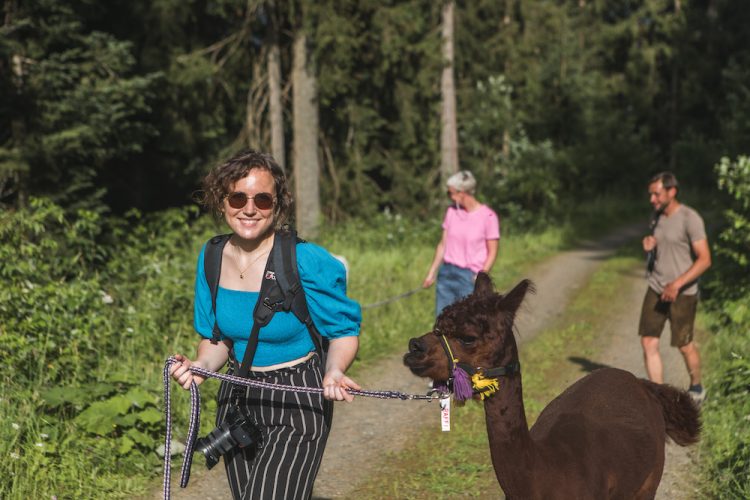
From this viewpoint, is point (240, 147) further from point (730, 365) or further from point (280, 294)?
point (280, 294)

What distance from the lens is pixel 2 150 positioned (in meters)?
11.1

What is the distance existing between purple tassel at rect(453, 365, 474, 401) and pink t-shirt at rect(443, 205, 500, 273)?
472cm

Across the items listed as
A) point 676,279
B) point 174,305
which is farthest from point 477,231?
point 174,305

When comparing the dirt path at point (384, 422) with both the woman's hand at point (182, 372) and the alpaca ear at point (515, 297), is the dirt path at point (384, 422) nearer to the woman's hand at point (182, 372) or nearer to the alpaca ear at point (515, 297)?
the alpaca ear at point (515, 297)

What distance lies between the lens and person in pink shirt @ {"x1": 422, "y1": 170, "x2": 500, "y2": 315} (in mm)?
7645

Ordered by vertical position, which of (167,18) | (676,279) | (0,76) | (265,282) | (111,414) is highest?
(167,18)

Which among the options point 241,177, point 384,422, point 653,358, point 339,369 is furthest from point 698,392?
point 241,177

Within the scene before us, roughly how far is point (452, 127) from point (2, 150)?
13.9 m

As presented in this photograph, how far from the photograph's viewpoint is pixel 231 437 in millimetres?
2980

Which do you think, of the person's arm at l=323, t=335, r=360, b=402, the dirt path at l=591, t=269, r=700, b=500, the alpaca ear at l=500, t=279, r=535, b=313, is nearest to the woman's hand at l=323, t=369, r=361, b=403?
the person's arm at l=323, t=335, r=360, b=402

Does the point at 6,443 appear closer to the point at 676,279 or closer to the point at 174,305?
the point at 174,305

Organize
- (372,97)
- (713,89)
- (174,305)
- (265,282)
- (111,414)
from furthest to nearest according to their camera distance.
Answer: (713,89) < (372,97) < (174,305) < (111,414) < (265,282)

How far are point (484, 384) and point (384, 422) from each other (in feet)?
13.9

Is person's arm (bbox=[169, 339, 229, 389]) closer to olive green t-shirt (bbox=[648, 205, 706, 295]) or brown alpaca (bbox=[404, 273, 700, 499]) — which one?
brown alpaca (bbox=[404, 273, 700, 499])
